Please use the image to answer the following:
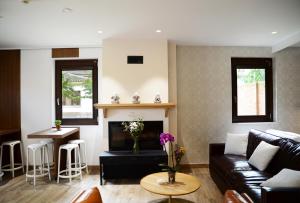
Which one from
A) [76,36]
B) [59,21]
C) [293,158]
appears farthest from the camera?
[76,36]

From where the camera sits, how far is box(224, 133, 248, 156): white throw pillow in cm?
376

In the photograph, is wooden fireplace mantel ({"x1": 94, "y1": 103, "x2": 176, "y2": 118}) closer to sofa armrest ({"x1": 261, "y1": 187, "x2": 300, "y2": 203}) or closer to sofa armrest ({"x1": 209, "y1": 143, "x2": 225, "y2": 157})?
sofa armrest ({"x1": 209, "y1": 143, "x2": 225, "y2": 157})

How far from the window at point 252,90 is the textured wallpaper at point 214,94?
4.6 inches

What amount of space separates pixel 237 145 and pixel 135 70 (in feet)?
A: 7.68

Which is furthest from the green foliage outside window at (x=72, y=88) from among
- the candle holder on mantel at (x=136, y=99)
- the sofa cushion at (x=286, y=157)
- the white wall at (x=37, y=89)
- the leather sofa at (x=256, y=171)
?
the sofa cushion at (x=286, y=157)

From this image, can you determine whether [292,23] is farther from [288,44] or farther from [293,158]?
[293,158]

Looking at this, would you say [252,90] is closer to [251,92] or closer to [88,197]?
[251,92]

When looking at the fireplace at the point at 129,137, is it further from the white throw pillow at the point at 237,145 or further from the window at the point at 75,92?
the white throw pillow at the point at 237,145

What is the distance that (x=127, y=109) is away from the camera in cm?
427

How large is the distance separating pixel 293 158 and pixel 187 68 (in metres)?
2.76

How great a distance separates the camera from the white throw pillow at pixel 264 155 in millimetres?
2803

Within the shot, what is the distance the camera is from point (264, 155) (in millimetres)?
2857

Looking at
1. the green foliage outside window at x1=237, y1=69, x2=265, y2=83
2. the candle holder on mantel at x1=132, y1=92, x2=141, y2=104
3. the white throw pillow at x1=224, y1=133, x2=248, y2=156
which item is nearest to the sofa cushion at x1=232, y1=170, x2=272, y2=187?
the white throw pillow at x1=224, y1=133, x2=248, y2=156

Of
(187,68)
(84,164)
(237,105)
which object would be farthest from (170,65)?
(84,164)
